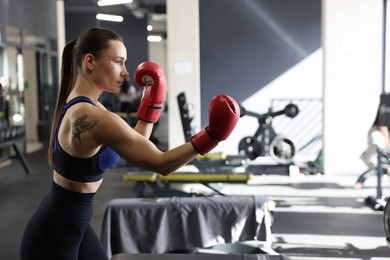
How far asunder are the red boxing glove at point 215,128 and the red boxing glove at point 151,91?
0.46 meters

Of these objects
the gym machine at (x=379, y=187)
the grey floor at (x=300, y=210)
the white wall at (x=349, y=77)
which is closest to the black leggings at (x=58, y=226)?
the grey floor at (x=300, y=210)

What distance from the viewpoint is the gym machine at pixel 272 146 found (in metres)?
7.07

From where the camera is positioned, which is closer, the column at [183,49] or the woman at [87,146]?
the woman at [87,146]

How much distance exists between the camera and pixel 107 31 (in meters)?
1.65

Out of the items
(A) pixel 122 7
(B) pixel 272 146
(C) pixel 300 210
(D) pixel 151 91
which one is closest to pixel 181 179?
(C) pixel 300 210

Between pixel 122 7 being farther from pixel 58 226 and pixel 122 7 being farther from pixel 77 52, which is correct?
pixel 58 226

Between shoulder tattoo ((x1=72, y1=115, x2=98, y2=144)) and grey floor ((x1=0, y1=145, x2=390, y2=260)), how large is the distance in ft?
8.07

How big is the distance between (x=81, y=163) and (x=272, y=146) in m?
5.82

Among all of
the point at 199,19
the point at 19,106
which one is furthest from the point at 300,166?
the point at 19,106

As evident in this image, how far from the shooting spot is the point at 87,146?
5.00ft

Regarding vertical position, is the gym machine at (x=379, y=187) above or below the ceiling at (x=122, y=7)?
below

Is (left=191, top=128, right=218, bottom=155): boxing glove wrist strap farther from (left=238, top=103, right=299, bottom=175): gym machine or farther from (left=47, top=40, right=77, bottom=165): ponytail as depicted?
(left=238, top=103, right=299, bottom=175): gym machine

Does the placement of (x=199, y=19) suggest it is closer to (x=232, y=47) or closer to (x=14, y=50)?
→ (x=232, y=47)

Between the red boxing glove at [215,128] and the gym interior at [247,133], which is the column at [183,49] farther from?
the red boxing glove at [215,128]
